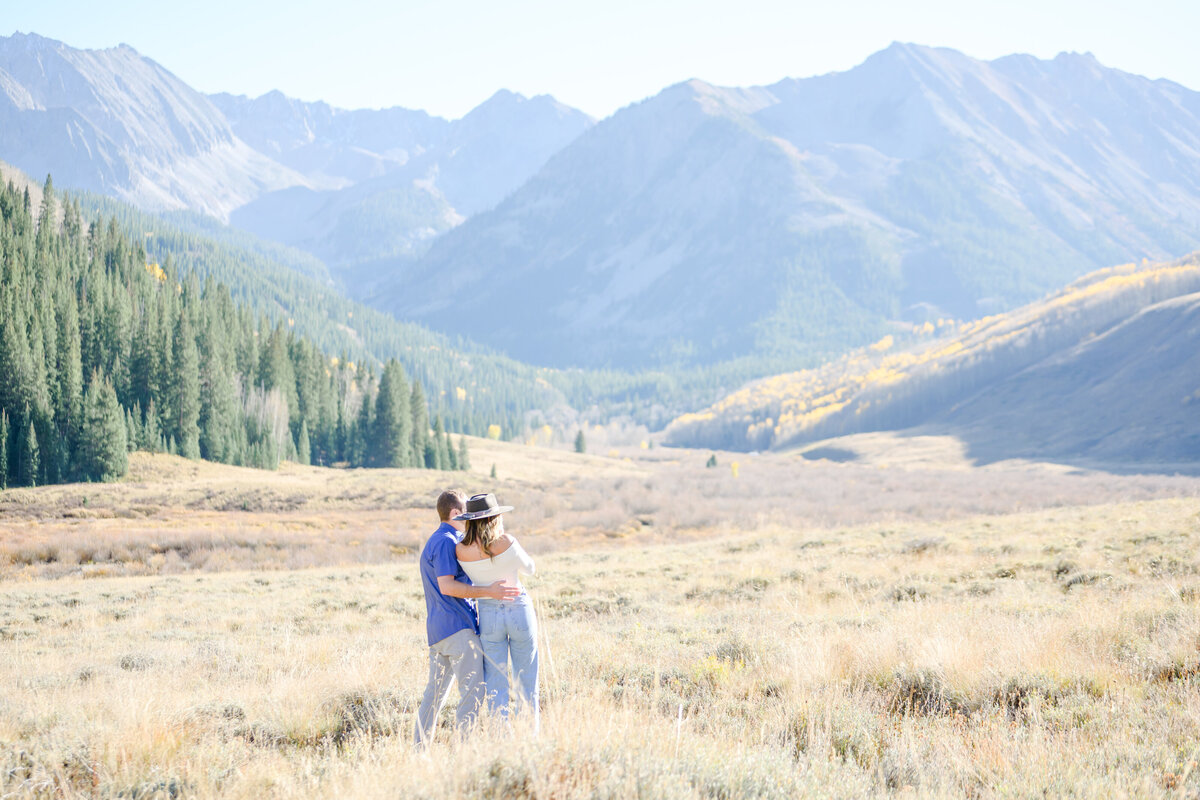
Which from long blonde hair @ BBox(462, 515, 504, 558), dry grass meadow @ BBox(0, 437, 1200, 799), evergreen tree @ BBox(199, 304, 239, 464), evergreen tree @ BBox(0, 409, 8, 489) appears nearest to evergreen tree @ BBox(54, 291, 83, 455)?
evergreen tree @ BBox(0, 409, 8, 489)

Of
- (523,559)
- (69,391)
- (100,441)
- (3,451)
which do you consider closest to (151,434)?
(69,391)

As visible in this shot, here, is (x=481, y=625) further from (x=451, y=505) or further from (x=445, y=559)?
(x=451, y=505)

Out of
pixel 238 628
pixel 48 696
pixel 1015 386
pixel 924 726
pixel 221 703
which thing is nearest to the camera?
pixel 924 726

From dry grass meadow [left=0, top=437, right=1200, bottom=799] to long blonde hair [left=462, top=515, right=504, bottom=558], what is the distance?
4.94 ft

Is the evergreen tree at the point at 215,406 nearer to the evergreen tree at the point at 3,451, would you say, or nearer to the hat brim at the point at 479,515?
the evergreen tree at the point at 3,451

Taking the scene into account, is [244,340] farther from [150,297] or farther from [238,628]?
[238,628]

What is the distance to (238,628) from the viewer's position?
1528 cm

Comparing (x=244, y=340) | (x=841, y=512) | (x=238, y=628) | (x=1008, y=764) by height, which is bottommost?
(x=841, y=512)

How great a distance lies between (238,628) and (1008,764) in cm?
1475

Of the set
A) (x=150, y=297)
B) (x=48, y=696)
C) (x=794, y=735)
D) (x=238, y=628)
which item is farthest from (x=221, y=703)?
(x=150, y=297)

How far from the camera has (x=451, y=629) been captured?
657 centimetres

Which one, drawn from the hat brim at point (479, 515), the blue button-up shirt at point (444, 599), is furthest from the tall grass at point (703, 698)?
the hat brim at point (479, 515)

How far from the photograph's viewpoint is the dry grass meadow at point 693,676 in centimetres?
495

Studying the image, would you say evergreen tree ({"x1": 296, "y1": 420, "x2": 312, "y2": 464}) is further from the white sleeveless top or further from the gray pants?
the white sleeveless top
